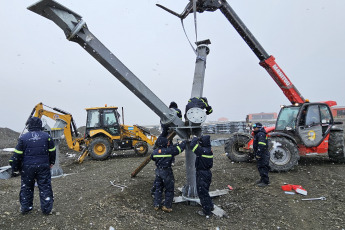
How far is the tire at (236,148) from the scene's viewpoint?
25.4 feet

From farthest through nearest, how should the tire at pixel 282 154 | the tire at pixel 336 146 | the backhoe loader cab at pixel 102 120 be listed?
the backhoe loader cab at pixel 102 120, the tire at pixel 336 146, the tire at pixel 282 154

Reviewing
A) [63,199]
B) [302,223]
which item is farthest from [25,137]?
[302,223]

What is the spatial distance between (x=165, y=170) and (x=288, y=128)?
449 centimetres

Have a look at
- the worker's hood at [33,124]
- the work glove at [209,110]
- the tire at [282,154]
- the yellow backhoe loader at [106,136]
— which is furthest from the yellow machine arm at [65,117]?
the tire at [282,154]

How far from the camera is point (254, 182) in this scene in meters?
5.82

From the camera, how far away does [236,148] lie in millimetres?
7969

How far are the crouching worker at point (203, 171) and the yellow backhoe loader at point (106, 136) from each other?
6.49m

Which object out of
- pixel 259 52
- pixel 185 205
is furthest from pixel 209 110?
pixel 259 52

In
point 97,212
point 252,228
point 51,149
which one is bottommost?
point 252,228

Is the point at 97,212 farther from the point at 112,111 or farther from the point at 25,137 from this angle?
the point at 112,111

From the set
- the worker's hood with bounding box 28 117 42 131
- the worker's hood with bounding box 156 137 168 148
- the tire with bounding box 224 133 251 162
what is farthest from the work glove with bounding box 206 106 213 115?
the tire with bounding box 224 133 251 162

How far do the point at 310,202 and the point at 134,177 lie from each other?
403cm

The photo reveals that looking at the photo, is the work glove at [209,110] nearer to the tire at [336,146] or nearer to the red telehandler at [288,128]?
the red telehandler at [288,128]

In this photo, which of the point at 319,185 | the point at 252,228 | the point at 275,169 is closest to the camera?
the point at 252,228
